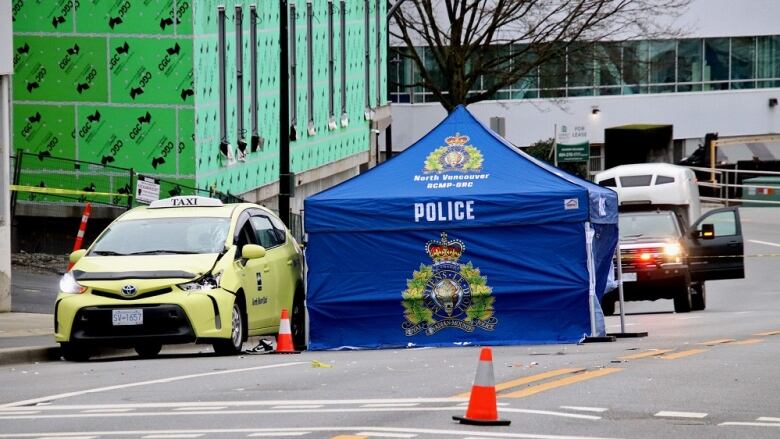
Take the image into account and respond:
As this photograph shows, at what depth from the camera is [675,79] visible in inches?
2810

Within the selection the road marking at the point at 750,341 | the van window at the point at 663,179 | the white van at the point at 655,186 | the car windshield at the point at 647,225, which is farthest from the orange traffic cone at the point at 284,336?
the van window at the point at 663,179

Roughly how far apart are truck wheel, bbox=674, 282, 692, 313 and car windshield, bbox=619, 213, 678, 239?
108cm

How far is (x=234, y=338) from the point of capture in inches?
703

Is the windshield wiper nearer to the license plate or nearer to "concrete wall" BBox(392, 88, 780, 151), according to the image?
the license plate

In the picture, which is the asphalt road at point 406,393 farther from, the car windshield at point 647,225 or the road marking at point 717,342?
the car windshield at point 647,225

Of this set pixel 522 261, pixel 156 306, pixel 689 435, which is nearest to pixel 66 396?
pixel 156 306

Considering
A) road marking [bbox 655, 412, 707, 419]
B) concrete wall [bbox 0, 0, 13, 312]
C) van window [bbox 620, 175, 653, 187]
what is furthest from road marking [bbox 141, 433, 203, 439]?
van window [bbox 620, 175, 653, 187]

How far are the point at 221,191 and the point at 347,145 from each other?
14.1 meters

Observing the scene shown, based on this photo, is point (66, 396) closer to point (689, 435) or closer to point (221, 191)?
point (689, 435)

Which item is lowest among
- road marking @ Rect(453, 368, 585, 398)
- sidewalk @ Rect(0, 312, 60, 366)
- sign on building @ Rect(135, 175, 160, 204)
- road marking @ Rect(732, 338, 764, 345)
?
road marking @ Rect(732, 338, 764, 345)

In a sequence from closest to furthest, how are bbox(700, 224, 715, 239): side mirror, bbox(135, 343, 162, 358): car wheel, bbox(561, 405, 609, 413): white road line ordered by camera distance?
bbox(561, 405, 609, 413): white road line, bbox(135, 343, 162, 358): car wheel, bbox(700, 224, 715, 239): side mirror

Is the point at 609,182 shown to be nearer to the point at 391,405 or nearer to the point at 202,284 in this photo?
the point at 202,284

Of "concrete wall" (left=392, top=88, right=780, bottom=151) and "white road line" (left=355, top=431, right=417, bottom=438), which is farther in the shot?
"concrete wall" (left=392, top=88, right=780, bottom=151)

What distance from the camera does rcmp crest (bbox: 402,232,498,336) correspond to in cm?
1972
